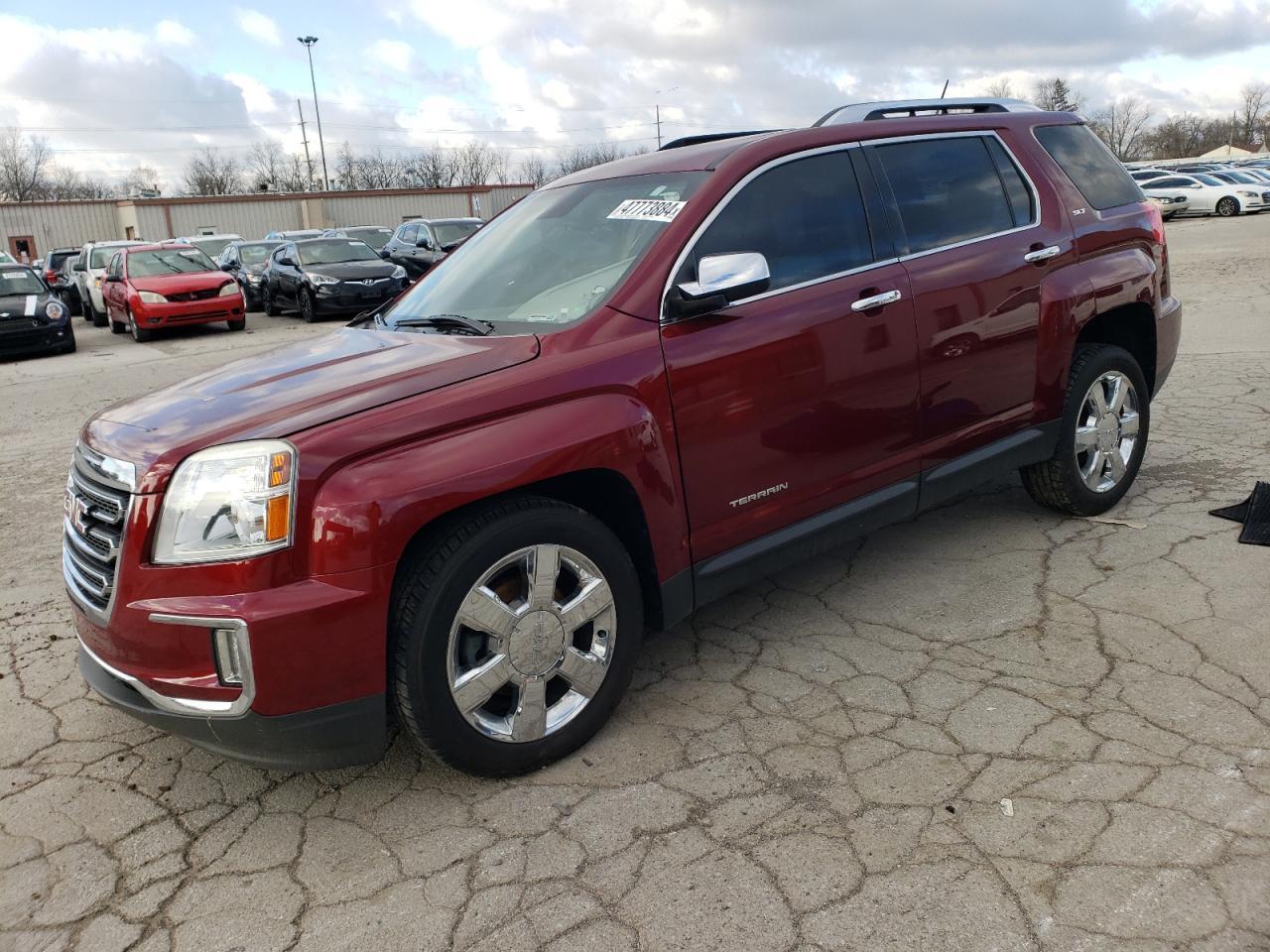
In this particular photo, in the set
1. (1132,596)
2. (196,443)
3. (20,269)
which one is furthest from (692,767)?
(20,269)

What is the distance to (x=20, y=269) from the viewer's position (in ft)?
53.3

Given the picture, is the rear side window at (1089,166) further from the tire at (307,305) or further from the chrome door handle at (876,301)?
the tire at (307,305)

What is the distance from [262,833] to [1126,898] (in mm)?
2268

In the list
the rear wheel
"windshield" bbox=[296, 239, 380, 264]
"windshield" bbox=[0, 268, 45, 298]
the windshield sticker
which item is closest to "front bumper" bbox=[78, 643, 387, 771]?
the windshield sticker

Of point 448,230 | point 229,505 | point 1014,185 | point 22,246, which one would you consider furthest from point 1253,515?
point 22,246

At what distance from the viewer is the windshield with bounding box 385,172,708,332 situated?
11.3 feet

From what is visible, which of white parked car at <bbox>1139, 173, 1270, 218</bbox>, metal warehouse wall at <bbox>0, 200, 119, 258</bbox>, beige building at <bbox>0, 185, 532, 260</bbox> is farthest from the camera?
metal warehouse wall at <bbox>0, 200, 119, 258</bbox>

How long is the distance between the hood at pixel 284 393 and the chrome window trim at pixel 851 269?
23.4 inches

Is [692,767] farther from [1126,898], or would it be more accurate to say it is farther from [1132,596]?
[1132,596]

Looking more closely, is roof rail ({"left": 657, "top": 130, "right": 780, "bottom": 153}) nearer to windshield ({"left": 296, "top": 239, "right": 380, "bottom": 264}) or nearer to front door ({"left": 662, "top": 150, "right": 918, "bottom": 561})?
front door ({"left": 662, "top": 150, "right": 918, "bottom": 561})

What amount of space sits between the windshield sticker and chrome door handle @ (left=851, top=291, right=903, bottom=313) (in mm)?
741

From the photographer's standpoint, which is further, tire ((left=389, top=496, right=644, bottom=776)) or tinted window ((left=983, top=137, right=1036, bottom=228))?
tinted window ((left=983, top=137, right=1036, bottom=228))

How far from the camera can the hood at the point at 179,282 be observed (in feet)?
53.7

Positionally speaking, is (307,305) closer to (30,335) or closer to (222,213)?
(30,335)
